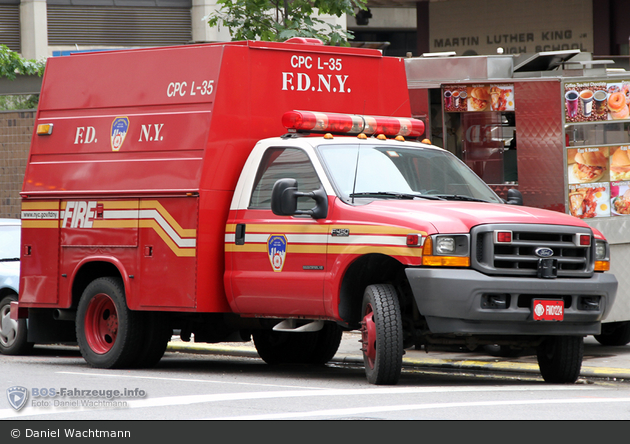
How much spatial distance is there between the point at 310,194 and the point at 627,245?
4.39m

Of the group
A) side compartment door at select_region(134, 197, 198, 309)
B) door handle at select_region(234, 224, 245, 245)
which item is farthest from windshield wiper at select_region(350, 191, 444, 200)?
side compartment door at select_region(134, 197, 198, 309)

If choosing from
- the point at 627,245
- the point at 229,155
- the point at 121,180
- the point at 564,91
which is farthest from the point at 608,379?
the point at 121,180

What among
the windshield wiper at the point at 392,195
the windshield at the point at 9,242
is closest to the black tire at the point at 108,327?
the windshield wiper at the point at 392,195

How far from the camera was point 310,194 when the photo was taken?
947 cm

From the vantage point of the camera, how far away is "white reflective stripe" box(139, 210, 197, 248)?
10.2 metres

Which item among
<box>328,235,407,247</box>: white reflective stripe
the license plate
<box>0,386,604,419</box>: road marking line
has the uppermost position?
<box>328,235,407,247</box>: white reflective stripe

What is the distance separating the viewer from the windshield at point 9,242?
13.8 metres

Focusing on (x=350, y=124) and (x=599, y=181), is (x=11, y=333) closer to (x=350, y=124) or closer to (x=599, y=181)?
(x=350, y=124)

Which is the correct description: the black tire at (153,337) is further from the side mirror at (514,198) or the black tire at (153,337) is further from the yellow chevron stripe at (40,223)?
the side mirror at (514,198)

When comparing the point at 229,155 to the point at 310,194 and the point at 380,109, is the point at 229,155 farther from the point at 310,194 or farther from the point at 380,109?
the point at 380,109

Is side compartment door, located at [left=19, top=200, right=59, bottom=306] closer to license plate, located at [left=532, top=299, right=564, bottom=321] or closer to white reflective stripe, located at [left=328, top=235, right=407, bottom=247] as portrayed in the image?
white reflective stripe, located at [left=328, top=235, right=407, bottom=247]

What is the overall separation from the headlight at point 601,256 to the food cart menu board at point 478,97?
338cm

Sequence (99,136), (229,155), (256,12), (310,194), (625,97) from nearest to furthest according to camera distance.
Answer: (310,194), (229,155), (99,136), (625,97), (256,12)

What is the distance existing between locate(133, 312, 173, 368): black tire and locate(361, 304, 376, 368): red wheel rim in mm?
2593
